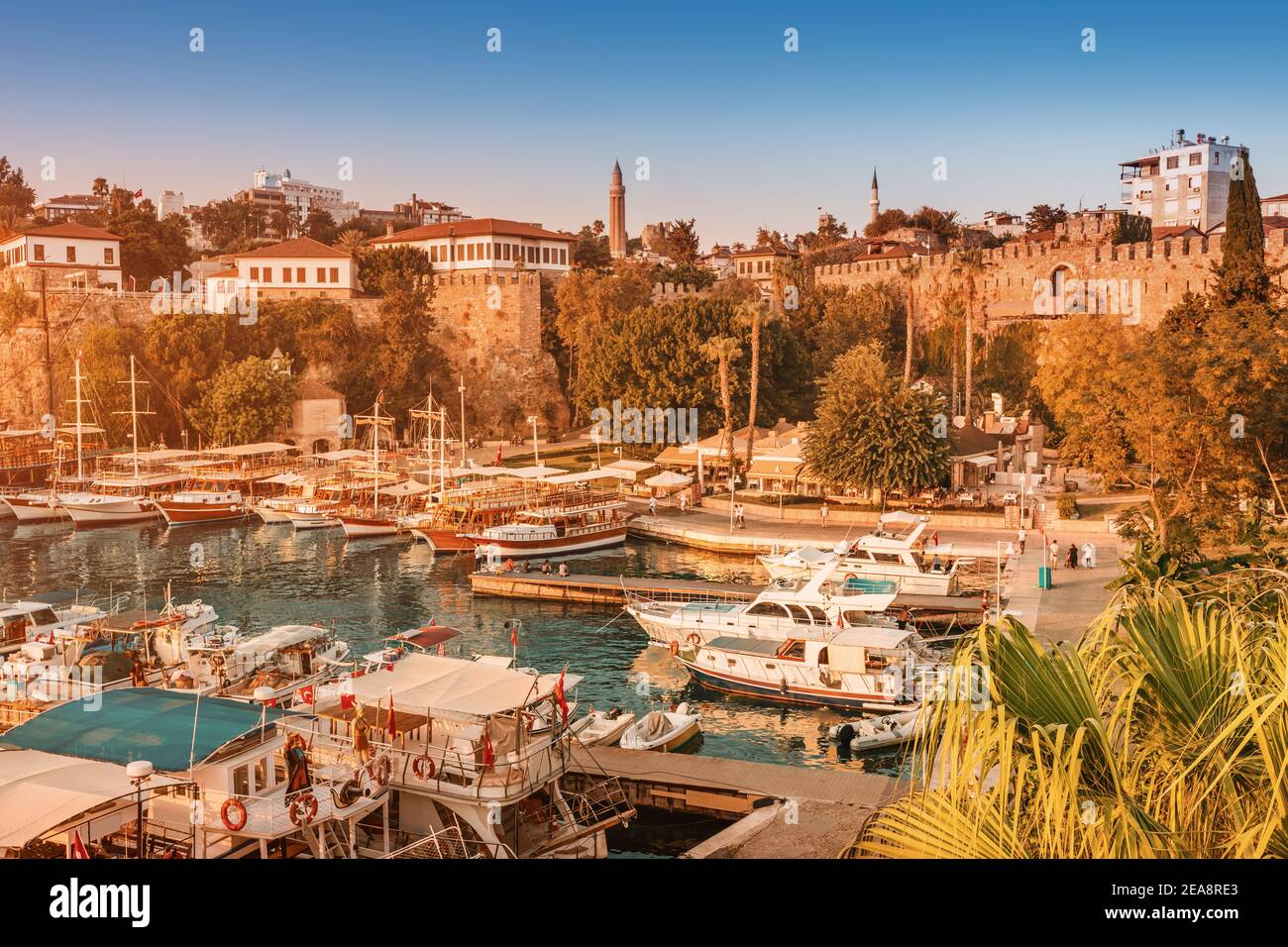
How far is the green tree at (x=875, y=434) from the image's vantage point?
3978cm

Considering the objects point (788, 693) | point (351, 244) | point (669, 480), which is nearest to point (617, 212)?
point (351, 244)

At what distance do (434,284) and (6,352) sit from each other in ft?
71.9

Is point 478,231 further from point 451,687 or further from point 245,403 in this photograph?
point 451,687

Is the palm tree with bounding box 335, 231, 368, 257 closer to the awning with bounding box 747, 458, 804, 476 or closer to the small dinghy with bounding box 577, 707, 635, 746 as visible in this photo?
the awning with bounding box 747, 458, 804, 476

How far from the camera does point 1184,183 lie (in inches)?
2689

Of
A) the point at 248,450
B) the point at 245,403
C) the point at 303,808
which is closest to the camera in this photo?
the point at 303,808

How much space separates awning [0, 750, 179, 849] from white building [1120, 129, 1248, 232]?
66.0 m

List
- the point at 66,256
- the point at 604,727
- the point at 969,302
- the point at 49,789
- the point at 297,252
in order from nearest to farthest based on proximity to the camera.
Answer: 1. the point at 49,789
2. the point at 604,727
3. the point at 969,302
4. the point at 66,256
5. the point at 297,252

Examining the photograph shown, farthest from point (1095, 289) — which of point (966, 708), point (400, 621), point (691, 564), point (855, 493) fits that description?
point (966, 708)

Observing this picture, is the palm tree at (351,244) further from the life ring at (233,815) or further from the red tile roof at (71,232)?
the life ring at (233,815)

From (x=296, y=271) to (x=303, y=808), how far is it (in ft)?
192

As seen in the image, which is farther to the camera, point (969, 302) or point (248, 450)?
point (248, 450)

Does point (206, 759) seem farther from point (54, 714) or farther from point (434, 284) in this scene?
point (434, 284)
